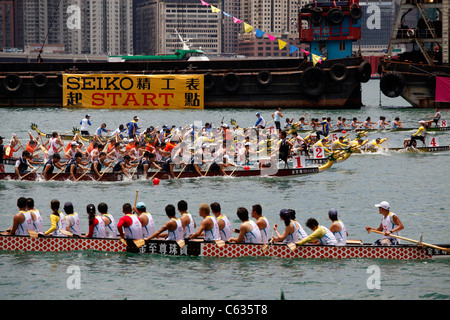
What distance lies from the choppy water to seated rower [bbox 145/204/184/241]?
1.94ft

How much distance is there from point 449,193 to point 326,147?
26.2 ft

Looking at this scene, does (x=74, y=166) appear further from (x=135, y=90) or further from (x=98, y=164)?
(x=135, y=90)

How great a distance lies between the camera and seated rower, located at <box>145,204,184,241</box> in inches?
714

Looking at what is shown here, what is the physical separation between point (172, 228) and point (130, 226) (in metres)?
1.09

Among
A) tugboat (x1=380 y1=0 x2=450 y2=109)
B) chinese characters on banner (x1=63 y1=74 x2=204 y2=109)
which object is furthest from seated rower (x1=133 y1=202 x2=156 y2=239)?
tugboat (x1=380 y1=0 x2=450 y2=109)

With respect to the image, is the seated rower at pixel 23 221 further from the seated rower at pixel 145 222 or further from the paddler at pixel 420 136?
the paddler at pixel 420 136

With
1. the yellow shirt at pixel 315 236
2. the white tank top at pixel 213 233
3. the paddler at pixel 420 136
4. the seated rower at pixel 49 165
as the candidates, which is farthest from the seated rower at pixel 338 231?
the paddler at pixel 420 136

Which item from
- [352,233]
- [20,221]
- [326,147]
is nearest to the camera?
[20,221]

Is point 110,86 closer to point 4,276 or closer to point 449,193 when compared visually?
point 449,193

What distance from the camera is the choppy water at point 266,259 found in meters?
16.6

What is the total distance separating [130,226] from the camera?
60.1 feet

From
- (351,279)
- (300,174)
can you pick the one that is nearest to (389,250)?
(351,279)

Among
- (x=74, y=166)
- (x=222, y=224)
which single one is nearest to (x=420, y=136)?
(x=74, y=166)

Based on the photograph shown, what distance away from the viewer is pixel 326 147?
3588 centimetres
